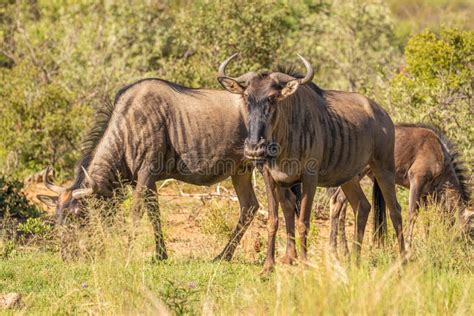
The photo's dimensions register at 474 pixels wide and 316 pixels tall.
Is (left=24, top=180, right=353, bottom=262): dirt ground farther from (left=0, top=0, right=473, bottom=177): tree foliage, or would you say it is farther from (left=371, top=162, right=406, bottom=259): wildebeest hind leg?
(left=0, top=0, right=473, bottom=177): tree foliage

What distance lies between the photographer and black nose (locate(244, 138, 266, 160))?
22.5ft

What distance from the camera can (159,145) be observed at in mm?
8297

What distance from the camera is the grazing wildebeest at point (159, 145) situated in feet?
26.6

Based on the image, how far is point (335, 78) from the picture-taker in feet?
57.0

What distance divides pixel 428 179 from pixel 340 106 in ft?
9.24

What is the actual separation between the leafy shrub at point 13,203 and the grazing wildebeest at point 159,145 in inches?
77.8

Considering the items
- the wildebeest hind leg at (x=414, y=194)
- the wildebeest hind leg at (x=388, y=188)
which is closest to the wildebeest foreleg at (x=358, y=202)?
the wildebeest hind leg at (x=388, y=188)

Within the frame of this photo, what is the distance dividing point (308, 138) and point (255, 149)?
2.72 feet

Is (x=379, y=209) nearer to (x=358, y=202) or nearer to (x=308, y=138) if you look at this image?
(x=358, y=202)

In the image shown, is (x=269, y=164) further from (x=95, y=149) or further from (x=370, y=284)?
(x=370, y=284)

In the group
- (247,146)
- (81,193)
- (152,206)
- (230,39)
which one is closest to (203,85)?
(230,39)

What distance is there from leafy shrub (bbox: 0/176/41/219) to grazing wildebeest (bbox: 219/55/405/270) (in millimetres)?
3538

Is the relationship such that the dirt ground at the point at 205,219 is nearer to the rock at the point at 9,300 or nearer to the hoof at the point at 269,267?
the hoof at the point at 269,267

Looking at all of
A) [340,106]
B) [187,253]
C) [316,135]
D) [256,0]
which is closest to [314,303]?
[316,135]
